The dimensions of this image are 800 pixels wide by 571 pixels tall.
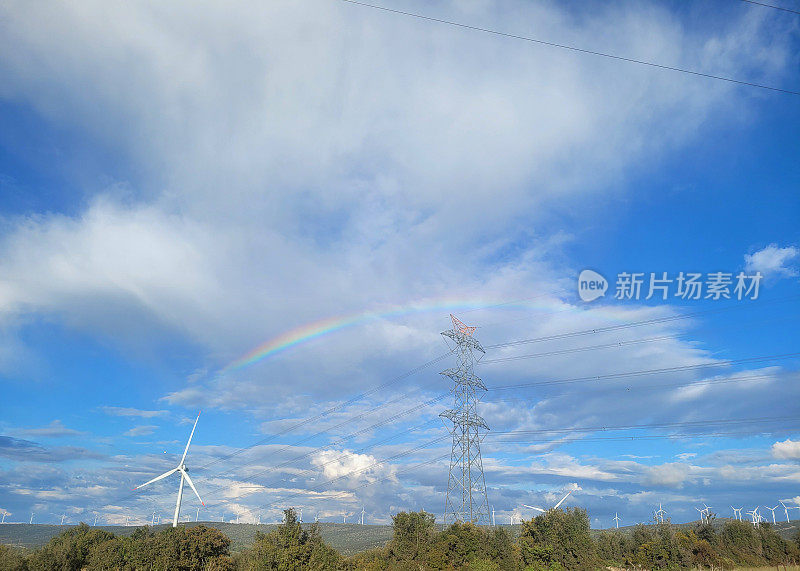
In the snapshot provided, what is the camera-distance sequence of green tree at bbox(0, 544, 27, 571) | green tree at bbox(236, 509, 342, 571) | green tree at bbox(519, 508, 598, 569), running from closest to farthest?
green tree at bbox(236, 509, 342, 571) < green tree at bbox(0, 544, 27, 571) < green tree at bbox(519, 508, 598, 569)

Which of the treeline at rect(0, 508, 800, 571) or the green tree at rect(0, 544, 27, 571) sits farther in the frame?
the green tree at rect(0, 544, 27, 571)

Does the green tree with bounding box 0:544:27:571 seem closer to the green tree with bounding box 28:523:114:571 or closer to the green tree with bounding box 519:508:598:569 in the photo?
the green tree with bounding box 28:523:114:571

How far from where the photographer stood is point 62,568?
89.4 m

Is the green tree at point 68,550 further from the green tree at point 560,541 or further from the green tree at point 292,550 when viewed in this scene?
the green tree at point 560,541

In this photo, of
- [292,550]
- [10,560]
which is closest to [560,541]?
Answer: [292,550]

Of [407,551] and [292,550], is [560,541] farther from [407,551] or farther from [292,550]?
[292,550]

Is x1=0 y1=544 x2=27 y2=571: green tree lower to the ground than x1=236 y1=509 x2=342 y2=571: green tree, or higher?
lower

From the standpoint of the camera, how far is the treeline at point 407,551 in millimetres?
72812

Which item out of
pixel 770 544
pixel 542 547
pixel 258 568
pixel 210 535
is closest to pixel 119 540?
pixel 210 535

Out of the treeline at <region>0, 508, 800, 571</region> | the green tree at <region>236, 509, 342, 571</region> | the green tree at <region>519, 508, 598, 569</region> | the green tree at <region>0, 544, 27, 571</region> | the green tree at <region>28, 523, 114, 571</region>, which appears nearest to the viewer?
the green tree at <region>236, 509, 342, 571</region>

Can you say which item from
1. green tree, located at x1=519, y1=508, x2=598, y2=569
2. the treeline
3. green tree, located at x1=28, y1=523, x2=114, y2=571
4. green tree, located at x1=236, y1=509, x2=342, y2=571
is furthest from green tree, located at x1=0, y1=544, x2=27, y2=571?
green tree, located at x1=519, y1=508, x2=598, y2=569

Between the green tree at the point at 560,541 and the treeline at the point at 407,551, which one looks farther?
the green tree at the point at 560,541

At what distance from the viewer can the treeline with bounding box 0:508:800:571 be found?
239 ft

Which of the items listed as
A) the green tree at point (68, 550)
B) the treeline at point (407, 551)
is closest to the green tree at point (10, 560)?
the treeline at point (407, 551)
